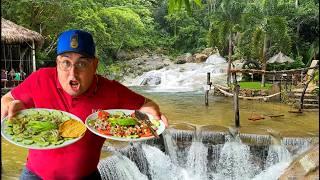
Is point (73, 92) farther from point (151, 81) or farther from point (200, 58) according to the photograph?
point (200, 58)

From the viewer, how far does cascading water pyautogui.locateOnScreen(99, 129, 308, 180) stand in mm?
6602

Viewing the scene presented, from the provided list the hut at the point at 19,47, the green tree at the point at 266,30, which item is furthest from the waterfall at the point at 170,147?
the green tree at the point at 266,30

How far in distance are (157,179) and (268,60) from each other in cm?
1104

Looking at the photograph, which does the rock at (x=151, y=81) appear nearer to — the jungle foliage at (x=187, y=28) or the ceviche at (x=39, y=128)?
the jungle foliage at (x=187, y=28)

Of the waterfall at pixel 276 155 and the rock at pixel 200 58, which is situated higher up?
the rock at pixel 200 58

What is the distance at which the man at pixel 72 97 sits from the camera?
4.60ft

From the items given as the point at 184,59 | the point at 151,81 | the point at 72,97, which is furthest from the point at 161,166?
the point at 184,59

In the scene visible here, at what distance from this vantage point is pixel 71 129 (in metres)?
1.39

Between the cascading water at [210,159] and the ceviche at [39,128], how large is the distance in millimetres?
5064

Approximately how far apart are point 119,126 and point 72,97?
0.20 metres

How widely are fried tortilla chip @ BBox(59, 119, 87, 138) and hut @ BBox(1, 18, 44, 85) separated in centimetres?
1072

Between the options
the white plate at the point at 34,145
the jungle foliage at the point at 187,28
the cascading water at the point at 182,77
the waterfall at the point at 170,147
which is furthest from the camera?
the cascading water at the point at 182,77

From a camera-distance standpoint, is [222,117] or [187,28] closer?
[222,117]

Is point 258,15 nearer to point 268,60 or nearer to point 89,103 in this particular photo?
point 268,60
